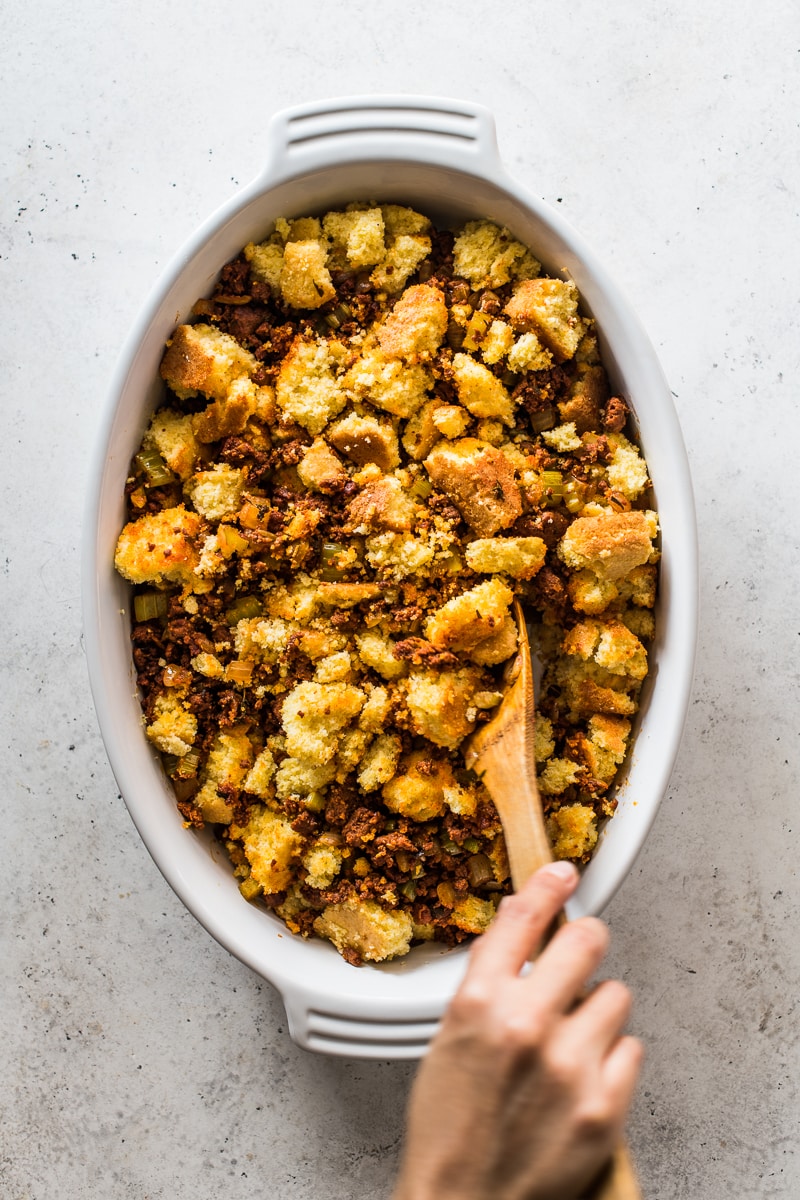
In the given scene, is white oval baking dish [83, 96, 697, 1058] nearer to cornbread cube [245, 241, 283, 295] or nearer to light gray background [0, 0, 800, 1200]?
cornbread cube [245, 241, 283, 295]

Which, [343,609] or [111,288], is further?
[111,288]

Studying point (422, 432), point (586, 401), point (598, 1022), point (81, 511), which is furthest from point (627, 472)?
point (81, 511)

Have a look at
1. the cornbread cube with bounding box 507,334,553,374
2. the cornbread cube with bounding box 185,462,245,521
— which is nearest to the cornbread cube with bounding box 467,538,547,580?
the cornbread cube with bounding box 507,334,553,374

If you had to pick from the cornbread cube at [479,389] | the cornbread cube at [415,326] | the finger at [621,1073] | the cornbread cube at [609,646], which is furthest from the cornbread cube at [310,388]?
the finger at [621,1073]

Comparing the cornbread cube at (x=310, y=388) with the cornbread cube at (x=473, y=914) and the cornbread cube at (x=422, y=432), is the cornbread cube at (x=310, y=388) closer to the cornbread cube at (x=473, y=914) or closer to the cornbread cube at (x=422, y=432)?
the cornbread cube at (x=422, y=432)

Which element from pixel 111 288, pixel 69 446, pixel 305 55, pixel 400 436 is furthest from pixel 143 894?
pixel 305 55

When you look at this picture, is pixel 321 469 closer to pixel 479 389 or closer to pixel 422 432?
pixel 422 432

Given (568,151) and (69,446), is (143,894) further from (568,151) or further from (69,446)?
(568,151)
